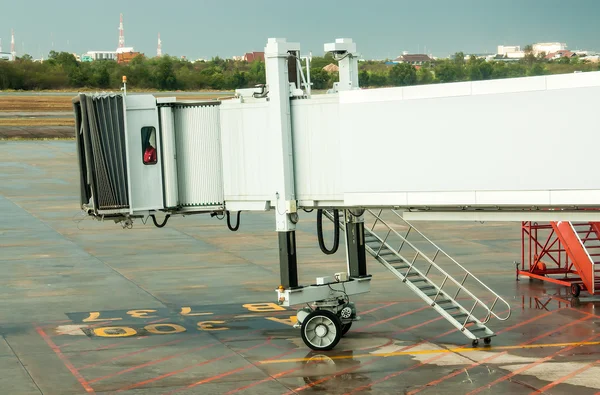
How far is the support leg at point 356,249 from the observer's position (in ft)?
90.7

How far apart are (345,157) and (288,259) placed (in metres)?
3.26

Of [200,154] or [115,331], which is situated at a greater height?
[200,154]

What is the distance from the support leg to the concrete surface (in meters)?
1.76

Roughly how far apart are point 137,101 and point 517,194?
1003 cm

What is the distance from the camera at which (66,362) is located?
80.6 ft

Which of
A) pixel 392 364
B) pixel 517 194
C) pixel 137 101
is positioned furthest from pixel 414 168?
pixel 137 101

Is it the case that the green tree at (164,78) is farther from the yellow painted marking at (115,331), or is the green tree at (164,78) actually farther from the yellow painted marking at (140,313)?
the yellow painted marking at (115,331)

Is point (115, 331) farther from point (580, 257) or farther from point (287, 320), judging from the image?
point (580, 257)

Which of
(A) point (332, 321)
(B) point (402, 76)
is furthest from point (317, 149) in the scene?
(B) point (402, 76)

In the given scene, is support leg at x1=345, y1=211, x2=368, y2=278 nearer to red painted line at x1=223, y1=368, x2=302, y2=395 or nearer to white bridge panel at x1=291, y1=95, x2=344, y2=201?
white bridge panel at x1=291, y1=95, x2=344, y2=201

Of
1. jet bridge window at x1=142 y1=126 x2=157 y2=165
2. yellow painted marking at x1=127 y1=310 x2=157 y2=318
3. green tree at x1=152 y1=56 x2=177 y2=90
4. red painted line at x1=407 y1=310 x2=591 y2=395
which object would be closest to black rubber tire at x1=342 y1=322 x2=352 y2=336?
red painted line at x1=407 y1=310 x2=591 y2=395

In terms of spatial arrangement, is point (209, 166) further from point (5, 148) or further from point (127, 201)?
point (5, 148)

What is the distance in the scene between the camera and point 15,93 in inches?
6250

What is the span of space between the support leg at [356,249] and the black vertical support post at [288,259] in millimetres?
2345
